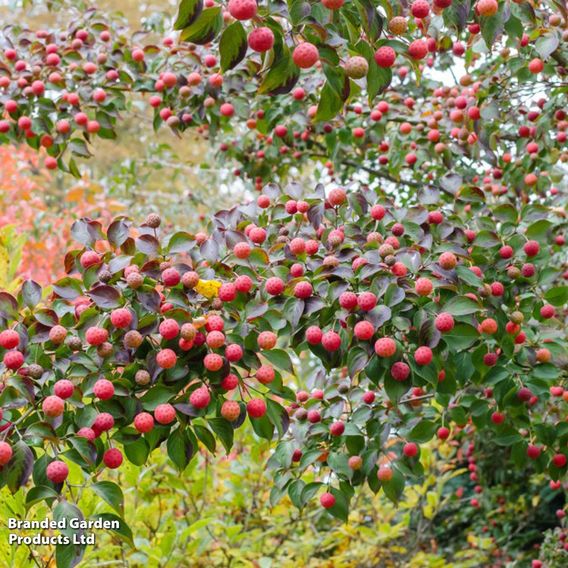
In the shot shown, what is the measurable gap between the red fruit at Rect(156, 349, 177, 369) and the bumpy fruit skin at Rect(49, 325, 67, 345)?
20 cm

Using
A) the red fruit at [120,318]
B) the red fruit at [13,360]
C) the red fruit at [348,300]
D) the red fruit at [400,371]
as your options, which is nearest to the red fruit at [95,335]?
the red fruit at [120,318]

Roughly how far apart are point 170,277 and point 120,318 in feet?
0.47

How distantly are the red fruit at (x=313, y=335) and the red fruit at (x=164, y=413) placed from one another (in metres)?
0.32

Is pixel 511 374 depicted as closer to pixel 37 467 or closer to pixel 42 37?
pixel 37 467

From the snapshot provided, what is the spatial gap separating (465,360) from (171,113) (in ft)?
5.53

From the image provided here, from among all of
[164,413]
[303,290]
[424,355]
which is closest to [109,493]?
[164,413]

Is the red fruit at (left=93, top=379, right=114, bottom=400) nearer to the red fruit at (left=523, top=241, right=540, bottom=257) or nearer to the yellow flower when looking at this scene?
the yellow flower

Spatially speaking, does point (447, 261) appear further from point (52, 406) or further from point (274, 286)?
point (52, 406)

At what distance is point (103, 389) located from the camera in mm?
1277

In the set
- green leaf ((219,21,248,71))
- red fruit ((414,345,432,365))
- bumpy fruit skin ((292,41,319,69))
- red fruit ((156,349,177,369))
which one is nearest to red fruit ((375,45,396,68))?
bumpy fruit skin ((292,41,319,69))

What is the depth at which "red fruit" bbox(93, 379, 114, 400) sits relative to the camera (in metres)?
1.28

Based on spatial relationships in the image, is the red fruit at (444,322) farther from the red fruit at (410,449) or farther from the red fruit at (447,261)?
the red fruit at (410,449)

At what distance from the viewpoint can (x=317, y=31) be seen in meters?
1.16

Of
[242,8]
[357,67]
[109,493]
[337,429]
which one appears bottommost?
[337,429]
